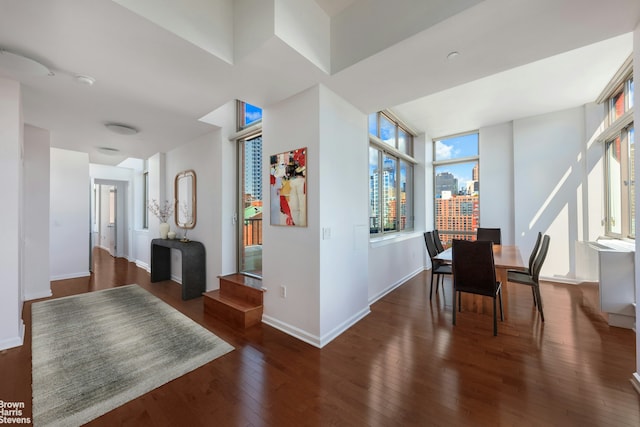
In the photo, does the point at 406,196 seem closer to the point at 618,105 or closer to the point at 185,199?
the point at 618,105

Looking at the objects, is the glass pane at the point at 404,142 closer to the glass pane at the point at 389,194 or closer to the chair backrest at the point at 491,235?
the glass pane at the point at 389,194

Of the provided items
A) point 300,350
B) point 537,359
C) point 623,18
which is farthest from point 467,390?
point 623,18

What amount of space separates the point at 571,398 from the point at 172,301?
4418mm

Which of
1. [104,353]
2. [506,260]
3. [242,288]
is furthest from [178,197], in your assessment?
[506,260]

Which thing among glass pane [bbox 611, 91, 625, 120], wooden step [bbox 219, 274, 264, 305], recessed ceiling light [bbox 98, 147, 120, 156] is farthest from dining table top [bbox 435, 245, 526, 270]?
recessed ceiling light [bbox 98, 147, 120, 156]

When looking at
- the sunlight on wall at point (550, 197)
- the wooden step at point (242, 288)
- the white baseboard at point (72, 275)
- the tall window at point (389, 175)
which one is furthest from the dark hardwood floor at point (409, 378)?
the white baseboard at point (72, 275)

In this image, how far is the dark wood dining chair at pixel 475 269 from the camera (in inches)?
101

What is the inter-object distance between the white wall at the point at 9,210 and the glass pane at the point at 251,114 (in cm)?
236

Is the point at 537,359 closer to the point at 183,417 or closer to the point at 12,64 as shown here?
the point at 183,417

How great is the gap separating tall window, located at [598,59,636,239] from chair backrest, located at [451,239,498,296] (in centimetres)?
243

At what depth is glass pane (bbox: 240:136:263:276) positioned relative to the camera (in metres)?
3.89

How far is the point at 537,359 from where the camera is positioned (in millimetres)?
2125

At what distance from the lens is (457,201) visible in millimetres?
5652

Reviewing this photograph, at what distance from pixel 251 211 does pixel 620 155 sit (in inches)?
221
